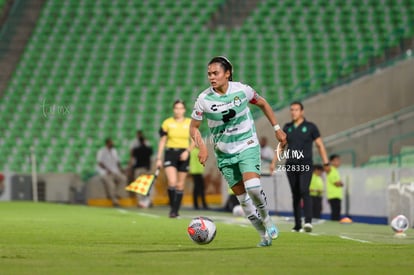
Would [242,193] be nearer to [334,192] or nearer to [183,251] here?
[183,251]

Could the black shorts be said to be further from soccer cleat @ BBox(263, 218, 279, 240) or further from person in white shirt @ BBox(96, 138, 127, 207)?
person in white shirt @ BBox(96, 138, 127, 207)

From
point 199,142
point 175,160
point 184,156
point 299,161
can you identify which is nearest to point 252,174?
point 199,142

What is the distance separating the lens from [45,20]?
3822 centimetres

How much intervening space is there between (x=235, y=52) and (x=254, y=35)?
3.68 ft

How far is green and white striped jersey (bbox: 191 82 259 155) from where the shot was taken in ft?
39.4

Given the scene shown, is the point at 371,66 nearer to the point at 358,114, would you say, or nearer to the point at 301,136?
the point at 358,114

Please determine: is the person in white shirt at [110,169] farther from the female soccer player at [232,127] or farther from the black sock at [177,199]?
the female soccer player at [232,127]

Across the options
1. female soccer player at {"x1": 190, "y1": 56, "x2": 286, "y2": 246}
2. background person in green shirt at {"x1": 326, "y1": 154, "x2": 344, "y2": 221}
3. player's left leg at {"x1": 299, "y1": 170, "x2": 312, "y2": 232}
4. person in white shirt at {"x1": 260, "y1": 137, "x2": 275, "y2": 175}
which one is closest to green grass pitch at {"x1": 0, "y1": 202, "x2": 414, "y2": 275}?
player's left leg at {"x1": 299, "y1": 170, "x2": 312, "y2": 232}

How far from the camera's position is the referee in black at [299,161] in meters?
16.3

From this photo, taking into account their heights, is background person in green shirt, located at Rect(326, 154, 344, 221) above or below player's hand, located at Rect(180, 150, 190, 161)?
below

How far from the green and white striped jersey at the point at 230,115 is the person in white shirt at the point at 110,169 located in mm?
18583

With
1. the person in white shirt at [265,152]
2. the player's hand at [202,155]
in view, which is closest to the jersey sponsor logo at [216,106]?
the player's hand at [202,155]

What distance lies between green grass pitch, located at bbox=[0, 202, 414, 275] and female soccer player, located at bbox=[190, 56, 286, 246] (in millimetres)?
809

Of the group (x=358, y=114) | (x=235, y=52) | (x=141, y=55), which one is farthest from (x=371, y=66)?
(x=141, y=55)
